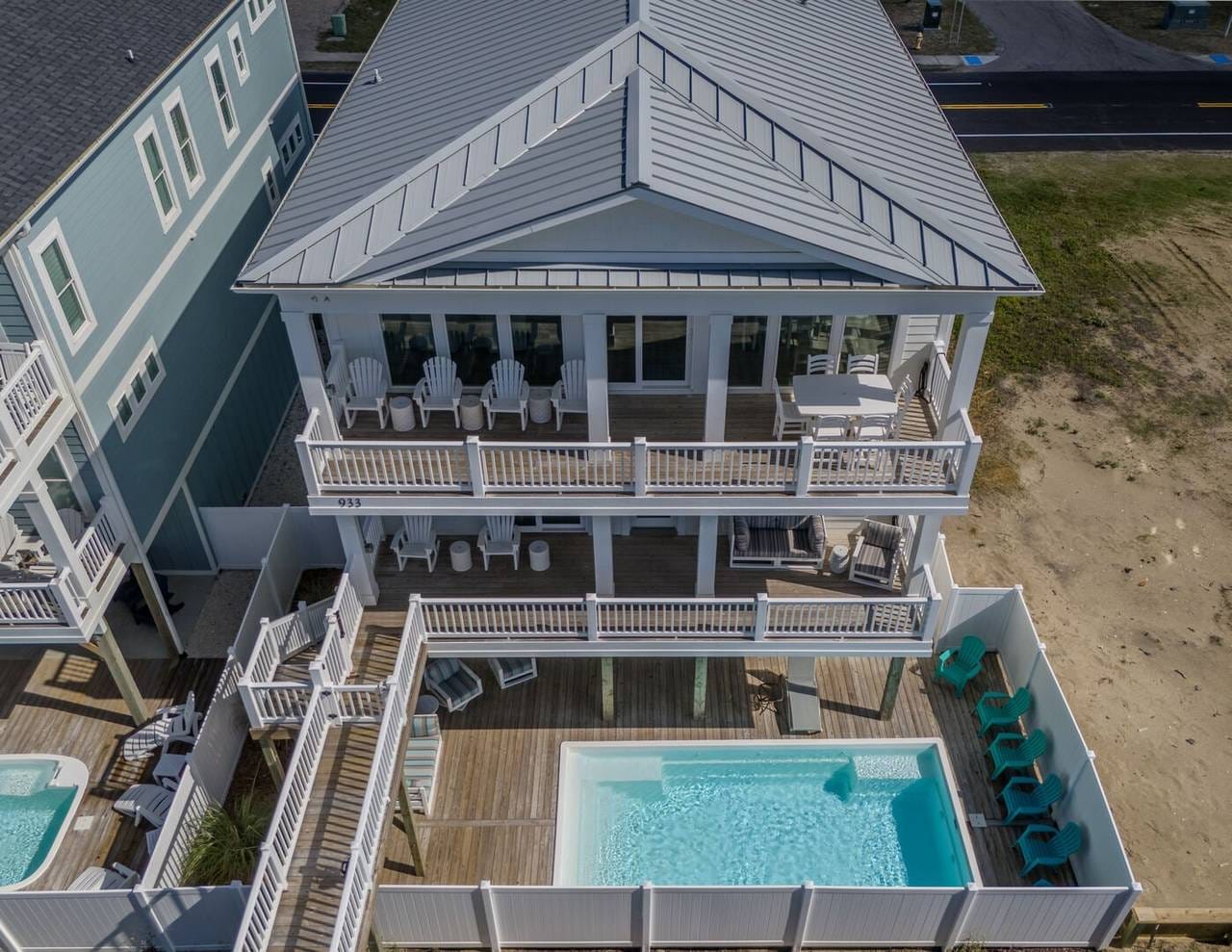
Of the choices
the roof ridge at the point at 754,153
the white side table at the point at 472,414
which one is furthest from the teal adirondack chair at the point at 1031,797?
the white side table at the point at 472,414

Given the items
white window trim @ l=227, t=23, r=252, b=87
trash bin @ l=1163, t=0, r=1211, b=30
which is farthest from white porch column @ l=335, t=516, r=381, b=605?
trash bin @ l=1163, t=0, r=1211, b=30

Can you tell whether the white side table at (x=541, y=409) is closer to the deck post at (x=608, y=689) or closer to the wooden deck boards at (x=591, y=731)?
the deck post at (x=608, y=689)

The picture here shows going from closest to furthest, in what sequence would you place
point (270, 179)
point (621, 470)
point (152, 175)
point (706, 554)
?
point (621, 470) → point (706, 554) → point (152, 175) → point (270, 179)

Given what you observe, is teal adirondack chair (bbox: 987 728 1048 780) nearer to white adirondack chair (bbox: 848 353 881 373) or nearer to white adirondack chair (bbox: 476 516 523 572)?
white adirondack chair (bbox: 848 353 881 373)

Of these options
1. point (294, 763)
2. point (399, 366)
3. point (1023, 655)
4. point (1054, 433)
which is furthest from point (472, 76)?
point (1054, 433)

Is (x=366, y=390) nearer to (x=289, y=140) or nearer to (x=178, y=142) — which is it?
(x=178, y=142)

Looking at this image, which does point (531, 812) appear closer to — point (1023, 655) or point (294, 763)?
point (294, 763)

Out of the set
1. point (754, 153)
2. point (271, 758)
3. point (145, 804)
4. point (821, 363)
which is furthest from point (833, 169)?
point (145, 804)
